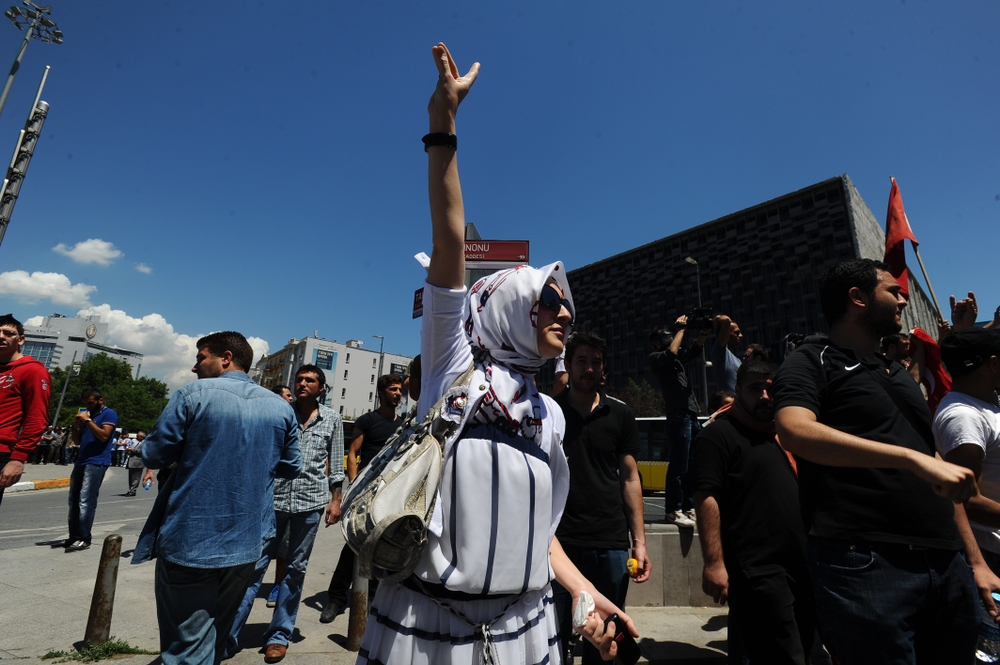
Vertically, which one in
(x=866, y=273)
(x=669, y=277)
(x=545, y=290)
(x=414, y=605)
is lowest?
(x=414, y=605)

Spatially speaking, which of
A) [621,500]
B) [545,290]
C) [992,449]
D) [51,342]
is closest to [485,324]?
[545,290]

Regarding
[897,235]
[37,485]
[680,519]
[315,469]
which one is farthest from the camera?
[37,485]

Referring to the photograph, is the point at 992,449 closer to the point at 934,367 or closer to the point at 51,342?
the point at 934,367

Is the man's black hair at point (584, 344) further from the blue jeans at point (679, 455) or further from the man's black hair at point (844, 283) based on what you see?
the blue jeans at point (679, 455)

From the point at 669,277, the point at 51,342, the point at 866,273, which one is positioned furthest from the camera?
the point at 51,342

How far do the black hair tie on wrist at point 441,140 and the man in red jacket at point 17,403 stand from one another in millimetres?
4360

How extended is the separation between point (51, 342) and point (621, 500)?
142581 mm

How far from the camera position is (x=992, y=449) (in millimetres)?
2699

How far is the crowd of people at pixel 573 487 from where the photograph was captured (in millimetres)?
1306

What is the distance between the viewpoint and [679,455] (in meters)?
5.71

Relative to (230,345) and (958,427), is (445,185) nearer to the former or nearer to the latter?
(230,345)

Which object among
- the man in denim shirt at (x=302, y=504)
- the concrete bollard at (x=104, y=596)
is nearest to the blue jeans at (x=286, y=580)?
the man in denim shirt at (x=302, y=504)

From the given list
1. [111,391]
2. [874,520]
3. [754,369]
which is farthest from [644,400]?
[111,391]

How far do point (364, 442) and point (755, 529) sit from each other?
3.79 metres
